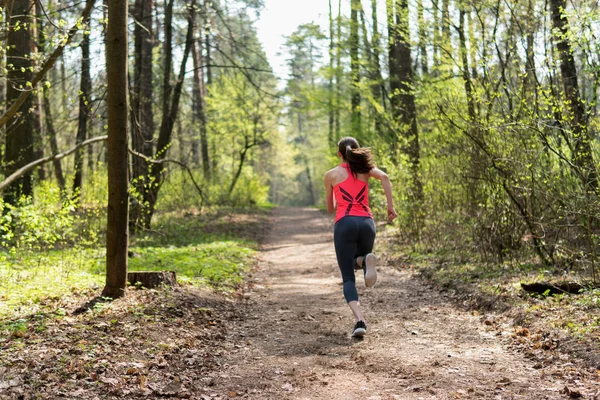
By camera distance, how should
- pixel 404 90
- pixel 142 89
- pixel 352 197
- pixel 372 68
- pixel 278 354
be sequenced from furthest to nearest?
pixel 372 68 < pixel 142 89 < pixel 404 90 < pixel 352 197 < pixel 278 354

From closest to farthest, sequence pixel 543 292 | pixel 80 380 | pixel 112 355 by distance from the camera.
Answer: pixel 80 380
pixel 112 355
pixel 543 292

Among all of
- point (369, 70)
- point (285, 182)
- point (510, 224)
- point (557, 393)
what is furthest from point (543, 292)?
point (285, 182)

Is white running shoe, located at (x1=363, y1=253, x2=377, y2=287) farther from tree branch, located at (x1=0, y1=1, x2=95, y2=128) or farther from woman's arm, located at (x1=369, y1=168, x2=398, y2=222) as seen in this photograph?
tree branch, located at (x1=0, y1=1, x2=95, y2=128)

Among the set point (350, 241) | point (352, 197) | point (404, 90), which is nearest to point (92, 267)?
point (350, 241)

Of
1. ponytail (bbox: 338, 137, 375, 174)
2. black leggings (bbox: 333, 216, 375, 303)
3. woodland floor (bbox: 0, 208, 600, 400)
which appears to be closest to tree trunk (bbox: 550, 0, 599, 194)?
woodland floor (bbox: 0, 208, 600, 400)

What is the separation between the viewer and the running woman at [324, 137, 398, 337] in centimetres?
571

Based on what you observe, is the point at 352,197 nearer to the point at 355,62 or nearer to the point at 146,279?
the point at 146,279

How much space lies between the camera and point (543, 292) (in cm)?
652

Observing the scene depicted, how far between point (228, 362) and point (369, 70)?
13494 millimetres

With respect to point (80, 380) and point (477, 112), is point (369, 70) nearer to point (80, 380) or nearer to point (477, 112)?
point (477, 112)

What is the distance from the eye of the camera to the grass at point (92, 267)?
649cm

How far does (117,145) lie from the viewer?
21.2 feet

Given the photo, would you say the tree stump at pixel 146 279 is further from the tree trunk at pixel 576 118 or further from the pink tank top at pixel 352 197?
the tree trunk at pixel 576 118

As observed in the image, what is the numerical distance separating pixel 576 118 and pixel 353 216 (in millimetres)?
3769
